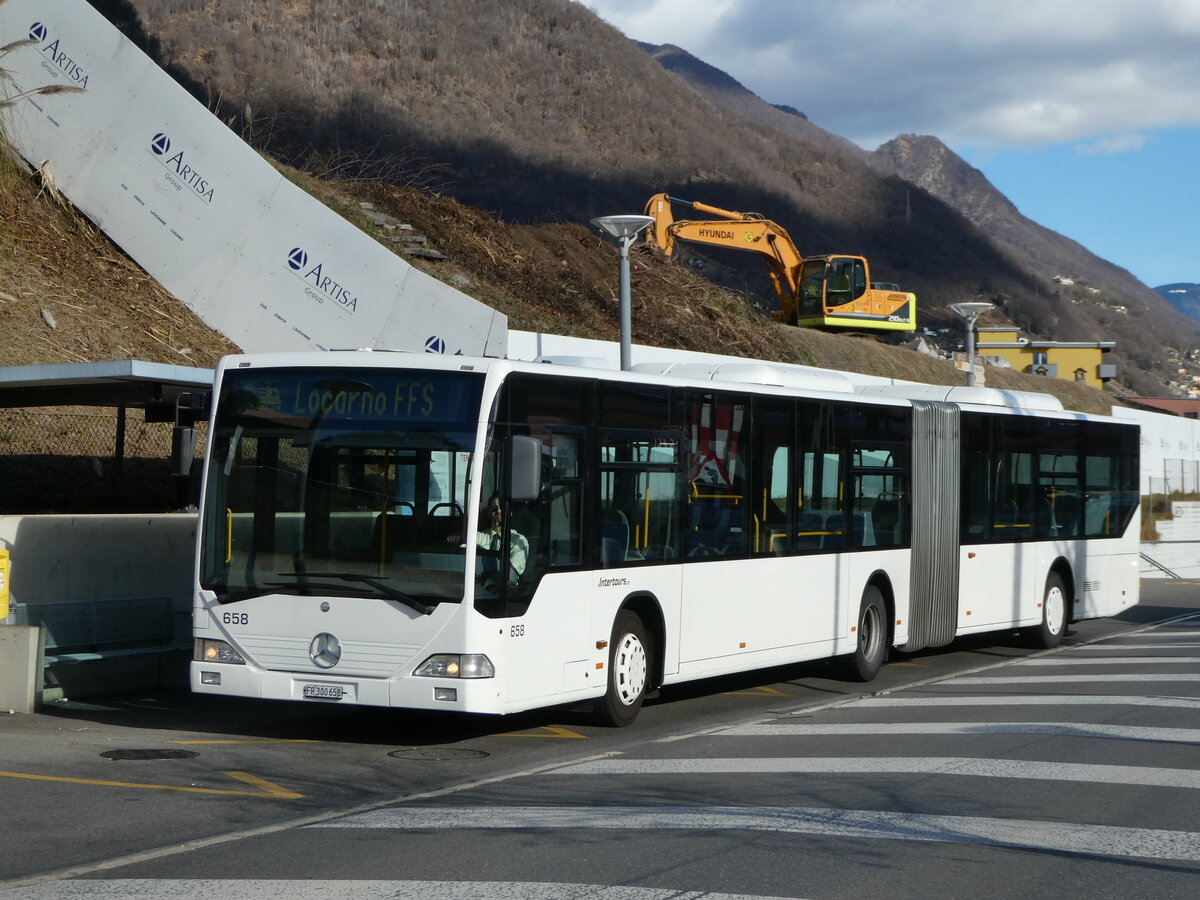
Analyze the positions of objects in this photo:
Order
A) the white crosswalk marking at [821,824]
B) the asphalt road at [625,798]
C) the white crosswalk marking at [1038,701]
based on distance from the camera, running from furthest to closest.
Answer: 1. the white crosswalk marking at [1038,701]
2. the white crosswalk marking at [821,824]
3. the asphalt road at [625,798]

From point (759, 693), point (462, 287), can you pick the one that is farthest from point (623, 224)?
point (462, 287)

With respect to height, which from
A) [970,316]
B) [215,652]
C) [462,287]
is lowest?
[215,652]

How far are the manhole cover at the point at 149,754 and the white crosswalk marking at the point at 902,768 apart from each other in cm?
272

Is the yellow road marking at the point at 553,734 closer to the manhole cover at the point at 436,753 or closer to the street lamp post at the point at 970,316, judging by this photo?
the manhole cover at the point at 436,753

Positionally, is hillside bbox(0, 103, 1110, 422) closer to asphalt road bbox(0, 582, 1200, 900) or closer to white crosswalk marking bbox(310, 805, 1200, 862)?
asphalt road bbox(0, 582, 1200, 900)

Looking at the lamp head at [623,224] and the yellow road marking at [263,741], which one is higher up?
the lamp head at [623,224]

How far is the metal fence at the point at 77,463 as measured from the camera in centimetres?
1991

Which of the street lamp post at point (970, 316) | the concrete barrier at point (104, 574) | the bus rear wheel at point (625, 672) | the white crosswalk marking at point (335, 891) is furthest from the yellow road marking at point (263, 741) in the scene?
the street lamp post at point (970, 316)

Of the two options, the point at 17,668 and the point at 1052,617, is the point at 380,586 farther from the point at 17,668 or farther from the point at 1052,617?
the point at 1052,617

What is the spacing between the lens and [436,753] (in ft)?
35.3

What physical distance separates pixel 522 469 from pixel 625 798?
2505 mm

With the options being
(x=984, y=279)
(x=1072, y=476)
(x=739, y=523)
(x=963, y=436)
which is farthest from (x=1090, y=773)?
A: (x=984, y=279)

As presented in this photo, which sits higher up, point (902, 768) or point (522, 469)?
point (522, 469)

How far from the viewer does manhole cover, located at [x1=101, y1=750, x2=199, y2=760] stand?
1020 cm
